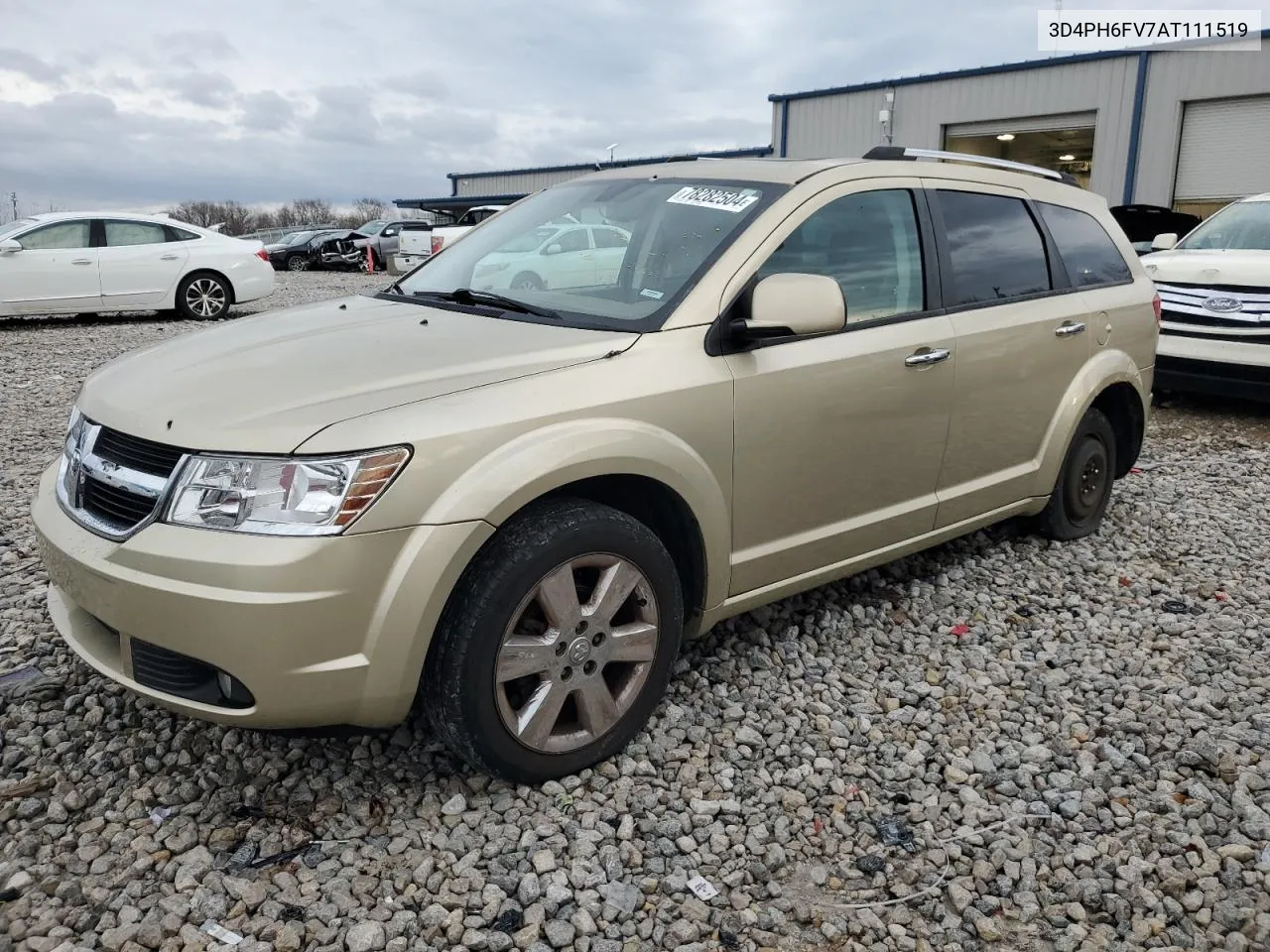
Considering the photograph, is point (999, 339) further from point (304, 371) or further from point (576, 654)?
point (304, 371)

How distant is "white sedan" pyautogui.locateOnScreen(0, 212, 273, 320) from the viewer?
11883 mm

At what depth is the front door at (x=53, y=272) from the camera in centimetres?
1178

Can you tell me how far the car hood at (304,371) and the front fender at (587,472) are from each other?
208mm

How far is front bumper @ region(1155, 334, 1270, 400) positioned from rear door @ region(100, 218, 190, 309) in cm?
1114

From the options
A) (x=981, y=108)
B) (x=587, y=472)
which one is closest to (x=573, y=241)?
(x=587, y=472)

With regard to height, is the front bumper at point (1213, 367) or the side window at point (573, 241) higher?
the side window at point (573, 241)

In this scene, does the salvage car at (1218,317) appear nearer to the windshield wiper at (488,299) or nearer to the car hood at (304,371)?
the windshield wiper at (488,299)

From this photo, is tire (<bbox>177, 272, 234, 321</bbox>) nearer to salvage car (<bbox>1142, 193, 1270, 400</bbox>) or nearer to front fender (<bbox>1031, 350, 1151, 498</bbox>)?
salvage car (<bbox>1142, 193, 1270, 400</bbox>)

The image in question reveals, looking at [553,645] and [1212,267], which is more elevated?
[1212,267]

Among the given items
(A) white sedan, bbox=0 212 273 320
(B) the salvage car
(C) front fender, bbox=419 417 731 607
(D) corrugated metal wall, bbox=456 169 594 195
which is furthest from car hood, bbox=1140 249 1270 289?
(D) corrugated metal wall, bbox=456 169 594 195

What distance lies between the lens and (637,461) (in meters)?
2.80

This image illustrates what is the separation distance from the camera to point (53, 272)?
1199 cm

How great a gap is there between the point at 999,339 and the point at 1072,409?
2.33 ft

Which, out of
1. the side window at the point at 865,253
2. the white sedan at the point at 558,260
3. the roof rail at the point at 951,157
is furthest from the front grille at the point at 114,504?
the roof rail at the point at 951,157
